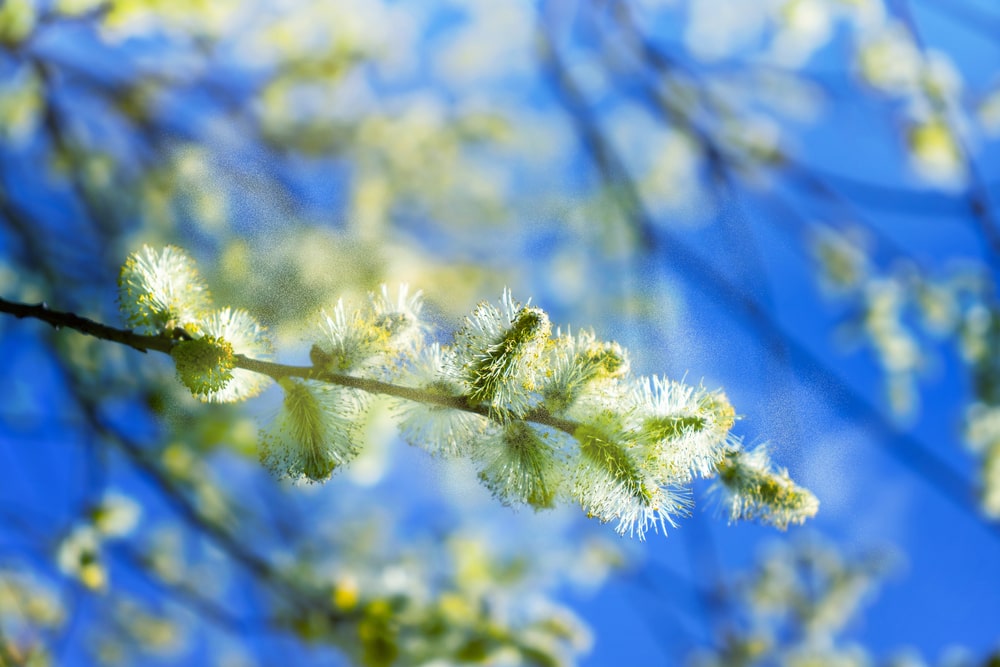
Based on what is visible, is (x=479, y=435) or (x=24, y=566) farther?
(x=24, y=566)

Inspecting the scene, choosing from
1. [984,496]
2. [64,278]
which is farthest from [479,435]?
[984,496]

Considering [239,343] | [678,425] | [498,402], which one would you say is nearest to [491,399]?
[498,402]

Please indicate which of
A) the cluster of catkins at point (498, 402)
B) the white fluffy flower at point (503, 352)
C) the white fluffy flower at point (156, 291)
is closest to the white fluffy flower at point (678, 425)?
the cluster of catkins at point (498, 402)

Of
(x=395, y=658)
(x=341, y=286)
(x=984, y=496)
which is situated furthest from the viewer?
(x=984, y=496)

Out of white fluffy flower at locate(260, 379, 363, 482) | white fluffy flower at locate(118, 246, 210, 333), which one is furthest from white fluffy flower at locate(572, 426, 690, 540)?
white fluffy flower at locate(118, 246, 210, 333)

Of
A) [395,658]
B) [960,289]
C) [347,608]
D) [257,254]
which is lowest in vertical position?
[395,658]

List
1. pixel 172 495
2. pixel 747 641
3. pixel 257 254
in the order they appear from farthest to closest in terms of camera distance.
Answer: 1. pixel 747 641
2. pixel 257 254
3. pixel 172 495

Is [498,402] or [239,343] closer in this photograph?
[498,402]

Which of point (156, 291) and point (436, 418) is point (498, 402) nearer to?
point (436, 418)

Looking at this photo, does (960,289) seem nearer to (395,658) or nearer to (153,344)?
(395,658)
